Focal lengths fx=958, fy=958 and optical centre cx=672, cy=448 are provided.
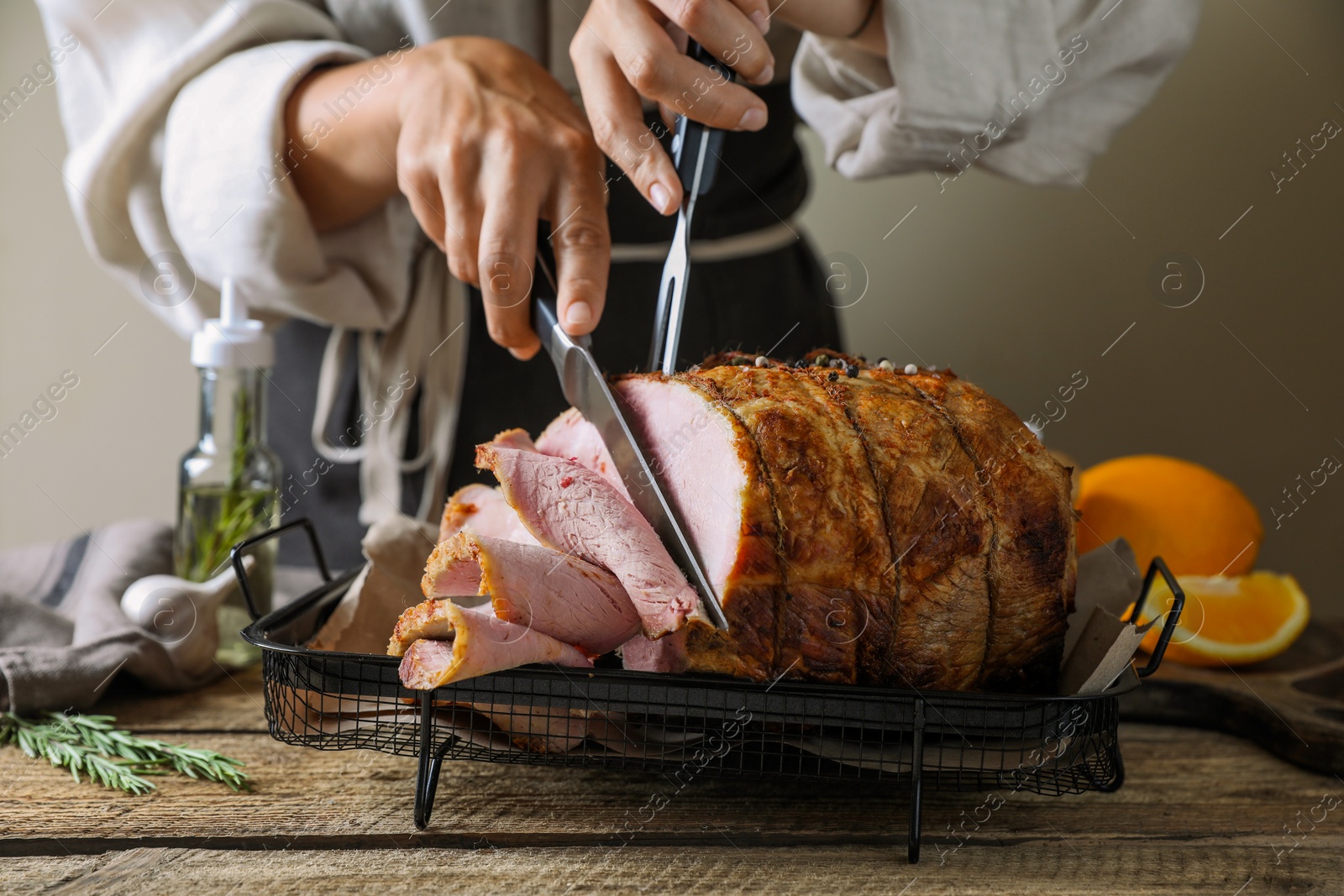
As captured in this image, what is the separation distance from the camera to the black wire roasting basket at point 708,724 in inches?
26.1

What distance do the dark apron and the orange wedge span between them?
64 centimetres

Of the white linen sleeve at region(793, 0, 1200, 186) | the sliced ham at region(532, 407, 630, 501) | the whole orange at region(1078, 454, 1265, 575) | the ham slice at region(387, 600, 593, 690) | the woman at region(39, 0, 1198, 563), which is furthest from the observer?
the whole orange at region(1078, 454, 1265, 575)

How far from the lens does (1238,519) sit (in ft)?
4.27

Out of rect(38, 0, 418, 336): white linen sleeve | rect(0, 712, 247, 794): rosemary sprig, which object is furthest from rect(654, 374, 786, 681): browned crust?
rect(38, 0, 418, 336): white linen sleeve

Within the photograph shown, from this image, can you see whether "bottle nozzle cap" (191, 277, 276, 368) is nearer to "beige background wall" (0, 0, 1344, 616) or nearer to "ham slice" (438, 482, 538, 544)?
"ham slice" (438, 482, 538, 544)

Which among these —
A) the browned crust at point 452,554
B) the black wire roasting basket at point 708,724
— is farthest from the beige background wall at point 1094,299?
the browned crust at point 452,554

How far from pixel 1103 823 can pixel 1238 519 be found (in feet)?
2.34

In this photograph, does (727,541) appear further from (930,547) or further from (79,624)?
(79,624)

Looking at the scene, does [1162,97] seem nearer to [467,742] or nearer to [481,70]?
[481,70]

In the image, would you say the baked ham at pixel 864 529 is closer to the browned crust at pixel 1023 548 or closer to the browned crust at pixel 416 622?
the browned crust at pixel 1023 548

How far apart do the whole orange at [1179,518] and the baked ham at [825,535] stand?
577mm

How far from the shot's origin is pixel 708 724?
0.71 m

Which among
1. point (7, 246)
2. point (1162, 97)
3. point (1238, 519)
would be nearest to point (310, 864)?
point (1238, 519)

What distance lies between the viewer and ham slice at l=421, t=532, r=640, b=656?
678 mm
